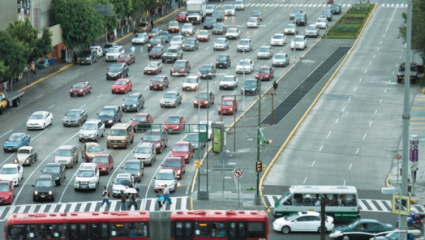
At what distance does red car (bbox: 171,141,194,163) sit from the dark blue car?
1291cm

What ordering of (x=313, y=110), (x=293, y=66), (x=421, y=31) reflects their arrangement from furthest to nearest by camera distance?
1. (x=293, y=66)
2. (x=421, y=31)
3. (x=313, y=110)

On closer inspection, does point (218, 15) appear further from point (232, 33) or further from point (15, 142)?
point (15, 142)

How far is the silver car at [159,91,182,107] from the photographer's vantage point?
101375mm

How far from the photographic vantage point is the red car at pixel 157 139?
85.9 metres

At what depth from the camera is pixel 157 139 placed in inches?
3398

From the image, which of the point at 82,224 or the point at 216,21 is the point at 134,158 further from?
the point at 216,21

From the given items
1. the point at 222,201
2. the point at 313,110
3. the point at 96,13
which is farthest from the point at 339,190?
the point at 96,13

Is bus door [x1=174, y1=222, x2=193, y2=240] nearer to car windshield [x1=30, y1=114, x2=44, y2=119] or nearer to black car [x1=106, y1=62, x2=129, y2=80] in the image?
car windshield [x1=30, y1=114, x2=44, y2=119]

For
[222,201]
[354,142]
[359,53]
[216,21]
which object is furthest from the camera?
[216,21]

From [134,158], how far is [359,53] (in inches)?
2309

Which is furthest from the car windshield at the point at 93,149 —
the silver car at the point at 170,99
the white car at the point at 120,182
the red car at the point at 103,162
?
the silver car at the point at 170,99

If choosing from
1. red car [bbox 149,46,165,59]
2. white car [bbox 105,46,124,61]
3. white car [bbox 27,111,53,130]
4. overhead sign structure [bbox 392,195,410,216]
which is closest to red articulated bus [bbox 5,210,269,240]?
overhead sign structure [bbox 392,195,410,216]

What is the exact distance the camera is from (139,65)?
124 metres

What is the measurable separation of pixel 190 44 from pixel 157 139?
48.5m
